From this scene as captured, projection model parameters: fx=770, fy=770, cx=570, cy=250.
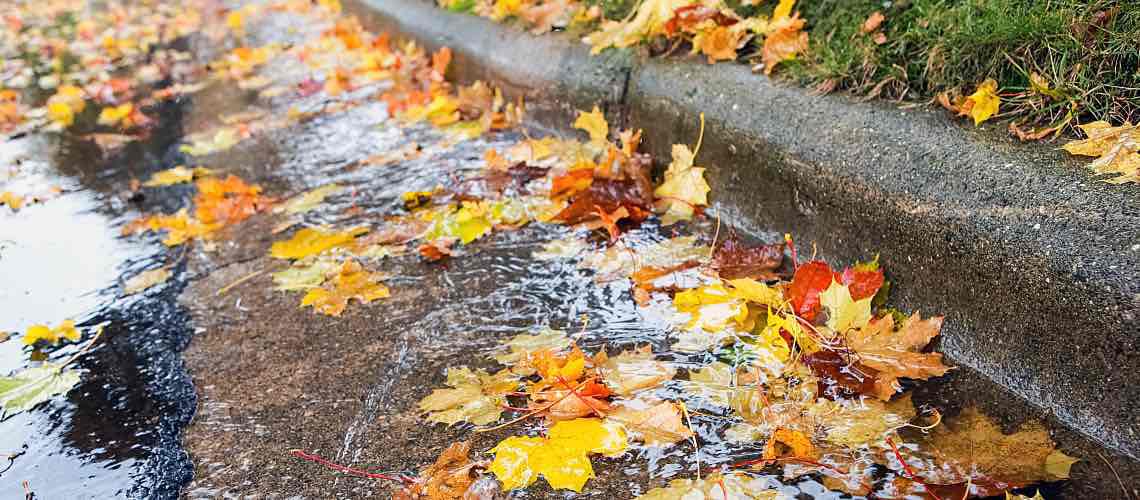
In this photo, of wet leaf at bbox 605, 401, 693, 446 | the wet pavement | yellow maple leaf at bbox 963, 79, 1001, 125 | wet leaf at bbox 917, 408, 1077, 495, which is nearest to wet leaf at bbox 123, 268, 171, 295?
the wet pavement

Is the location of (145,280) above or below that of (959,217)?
below

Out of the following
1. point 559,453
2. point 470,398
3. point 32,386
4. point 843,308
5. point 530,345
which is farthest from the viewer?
→ point 32,386

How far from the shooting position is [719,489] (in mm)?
1408

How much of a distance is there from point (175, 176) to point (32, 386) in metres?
1.70

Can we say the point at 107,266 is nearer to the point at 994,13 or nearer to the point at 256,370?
the point at 256,370

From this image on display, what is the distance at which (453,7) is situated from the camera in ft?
15.0

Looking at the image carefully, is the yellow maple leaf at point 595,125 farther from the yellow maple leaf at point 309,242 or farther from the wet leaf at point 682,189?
the yellow maple leaf at point 309,242

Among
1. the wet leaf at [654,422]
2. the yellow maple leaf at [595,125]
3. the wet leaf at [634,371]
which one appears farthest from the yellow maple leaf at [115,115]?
the wet leaf at [654,422]

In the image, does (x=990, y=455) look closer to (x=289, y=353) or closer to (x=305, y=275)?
(x=289, y=353)

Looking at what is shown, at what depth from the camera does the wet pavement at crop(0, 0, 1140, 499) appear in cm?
157

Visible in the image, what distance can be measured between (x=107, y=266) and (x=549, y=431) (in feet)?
6.49

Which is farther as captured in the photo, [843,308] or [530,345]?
[530,345]

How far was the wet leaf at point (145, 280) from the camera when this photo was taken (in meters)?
2.52

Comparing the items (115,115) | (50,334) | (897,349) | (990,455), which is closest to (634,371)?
(897,349)
